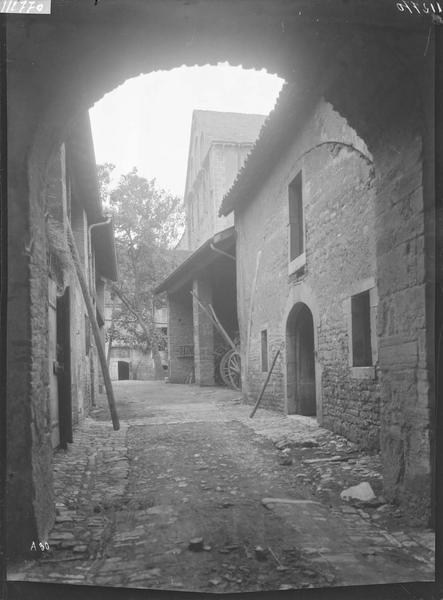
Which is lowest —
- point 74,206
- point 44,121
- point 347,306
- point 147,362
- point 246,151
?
point 147,362

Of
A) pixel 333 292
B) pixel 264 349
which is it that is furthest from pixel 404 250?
pixel 264 349

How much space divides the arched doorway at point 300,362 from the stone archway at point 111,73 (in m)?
5.07

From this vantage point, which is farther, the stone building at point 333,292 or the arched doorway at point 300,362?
the arched doorway at point 300,362

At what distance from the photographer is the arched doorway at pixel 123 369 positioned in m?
35.2

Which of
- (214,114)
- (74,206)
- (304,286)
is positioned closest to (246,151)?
(214,114)

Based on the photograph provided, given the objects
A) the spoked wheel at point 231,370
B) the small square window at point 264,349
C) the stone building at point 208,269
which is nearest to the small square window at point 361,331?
the small square window at point 264,349

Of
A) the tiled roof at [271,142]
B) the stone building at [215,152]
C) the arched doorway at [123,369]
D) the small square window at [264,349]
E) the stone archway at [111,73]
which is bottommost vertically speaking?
the arched doorway at [123,369]

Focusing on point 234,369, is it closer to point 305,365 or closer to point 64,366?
point 305,365

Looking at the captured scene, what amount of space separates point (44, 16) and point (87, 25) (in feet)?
0.78

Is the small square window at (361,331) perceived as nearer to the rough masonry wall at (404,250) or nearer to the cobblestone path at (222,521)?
the cobblestone path at (222,521)

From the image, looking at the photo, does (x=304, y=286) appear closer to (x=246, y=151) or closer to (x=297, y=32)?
(x=297, y=32)

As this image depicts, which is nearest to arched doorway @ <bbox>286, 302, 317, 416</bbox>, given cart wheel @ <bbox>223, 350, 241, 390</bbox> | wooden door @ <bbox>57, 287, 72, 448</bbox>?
wooden door @ <bbox>57, 287, 72, 448</bbox>

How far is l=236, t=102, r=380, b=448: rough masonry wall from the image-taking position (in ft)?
19.1

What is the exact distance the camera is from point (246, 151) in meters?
18.7
